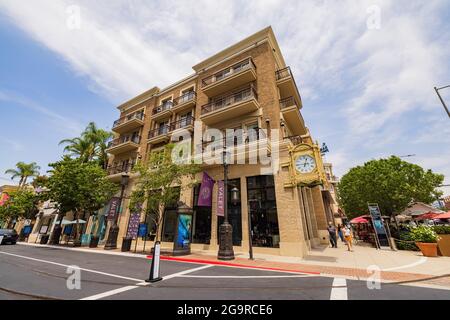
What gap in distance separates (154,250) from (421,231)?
14917mm

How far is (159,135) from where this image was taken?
2041 cm

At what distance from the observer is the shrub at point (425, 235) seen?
10.7 m

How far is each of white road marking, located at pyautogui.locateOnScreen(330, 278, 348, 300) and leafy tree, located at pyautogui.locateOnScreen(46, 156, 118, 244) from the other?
19638 millimetres

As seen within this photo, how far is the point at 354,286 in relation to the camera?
5.56 meters

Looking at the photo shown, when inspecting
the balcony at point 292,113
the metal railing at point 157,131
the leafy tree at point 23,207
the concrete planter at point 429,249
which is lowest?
the concrete planter at point 429,249

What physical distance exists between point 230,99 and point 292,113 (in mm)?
5420

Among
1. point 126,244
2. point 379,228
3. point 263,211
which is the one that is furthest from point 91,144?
point 379,228

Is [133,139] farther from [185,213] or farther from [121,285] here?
[121,285]

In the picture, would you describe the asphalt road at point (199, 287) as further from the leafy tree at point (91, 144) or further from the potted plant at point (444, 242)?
the leafy tree at point (91, 144)

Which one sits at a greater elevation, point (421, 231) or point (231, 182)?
point (231, 182)

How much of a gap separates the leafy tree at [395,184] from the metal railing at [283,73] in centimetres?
1496

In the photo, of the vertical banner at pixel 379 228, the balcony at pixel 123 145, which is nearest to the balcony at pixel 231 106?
the balcony at pixel 123 145

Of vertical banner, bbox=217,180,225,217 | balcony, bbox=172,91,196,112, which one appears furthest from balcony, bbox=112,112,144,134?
vertical banner, bbox=217,180,225,217
